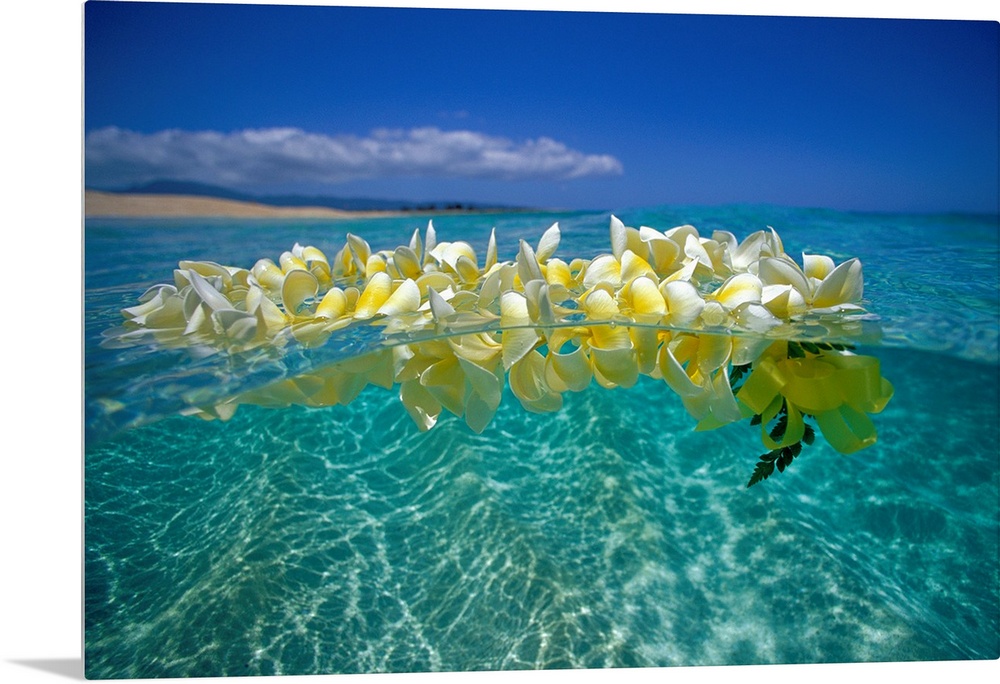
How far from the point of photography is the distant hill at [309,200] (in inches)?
289

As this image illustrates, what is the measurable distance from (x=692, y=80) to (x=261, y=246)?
4849 mm

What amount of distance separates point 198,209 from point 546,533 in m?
6.64

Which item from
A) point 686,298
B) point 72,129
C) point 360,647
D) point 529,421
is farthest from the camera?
point 529,421

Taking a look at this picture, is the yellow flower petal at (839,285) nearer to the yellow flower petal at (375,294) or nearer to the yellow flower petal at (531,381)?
the yellow flower petal at (531,381)

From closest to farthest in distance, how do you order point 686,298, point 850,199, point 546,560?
point 686,298 → point 546,560 → point 850,199

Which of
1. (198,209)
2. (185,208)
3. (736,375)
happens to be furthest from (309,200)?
(736,375)

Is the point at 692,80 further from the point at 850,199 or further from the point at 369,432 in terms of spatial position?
the point at 369,432

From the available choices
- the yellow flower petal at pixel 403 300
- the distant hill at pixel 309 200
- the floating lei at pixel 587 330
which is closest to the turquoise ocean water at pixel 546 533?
the floating lei at pixel 587 330

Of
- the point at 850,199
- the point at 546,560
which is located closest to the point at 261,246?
the point at 546,560

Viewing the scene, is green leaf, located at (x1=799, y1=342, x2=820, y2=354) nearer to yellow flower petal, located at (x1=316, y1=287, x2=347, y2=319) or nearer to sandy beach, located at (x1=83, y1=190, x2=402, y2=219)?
yellow flower petal, located at (x1=316, y1=287, x2=347, y2=319)

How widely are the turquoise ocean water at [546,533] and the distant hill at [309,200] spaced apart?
5764 millimetres

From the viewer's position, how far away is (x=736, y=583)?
1.61 meters

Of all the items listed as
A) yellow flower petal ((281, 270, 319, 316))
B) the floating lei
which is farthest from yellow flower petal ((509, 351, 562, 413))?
yellow flower petal ((281, 270, 319, 316))

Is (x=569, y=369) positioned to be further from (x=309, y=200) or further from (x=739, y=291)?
(x=309, y=200)
